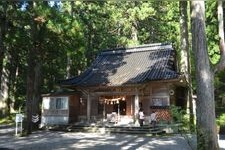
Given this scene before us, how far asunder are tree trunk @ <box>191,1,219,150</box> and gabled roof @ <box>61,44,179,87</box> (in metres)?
14.1

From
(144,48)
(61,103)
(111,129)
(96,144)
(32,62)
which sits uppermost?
(144,48)

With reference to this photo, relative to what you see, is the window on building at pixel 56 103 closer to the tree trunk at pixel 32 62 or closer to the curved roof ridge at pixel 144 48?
the tree trunk at pixel 32 62

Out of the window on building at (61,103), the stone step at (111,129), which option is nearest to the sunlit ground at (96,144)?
the stone step at (111,129)

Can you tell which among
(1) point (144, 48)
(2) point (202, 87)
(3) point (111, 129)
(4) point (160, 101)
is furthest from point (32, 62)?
(2) point (202, 87)

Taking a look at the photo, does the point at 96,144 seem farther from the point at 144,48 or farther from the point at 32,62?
the point at 144,48

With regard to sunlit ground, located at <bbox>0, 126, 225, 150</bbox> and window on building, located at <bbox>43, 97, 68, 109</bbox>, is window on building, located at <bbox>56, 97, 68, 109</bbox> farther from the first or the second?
sunlit ground, located at <bbox>0, 126, 225, 150</bbox>

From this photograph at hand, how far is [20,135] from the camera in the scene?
22500mm

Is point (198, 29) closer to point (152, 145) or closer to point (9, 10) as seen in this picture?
point (152, 145)

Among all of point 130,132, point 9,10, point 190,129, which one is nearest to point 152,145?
point 190,129

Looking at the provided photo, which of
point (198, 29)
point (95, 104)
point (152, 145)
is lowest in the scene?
point (152, 145)

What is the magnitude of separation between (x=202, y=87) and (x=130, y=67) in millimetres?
19762

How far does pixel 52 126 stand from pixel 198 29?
62.8 feet

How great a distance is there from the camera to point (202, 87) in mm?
11125

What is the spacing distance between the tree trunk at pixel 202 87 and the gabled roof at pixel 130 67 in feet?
46.4
